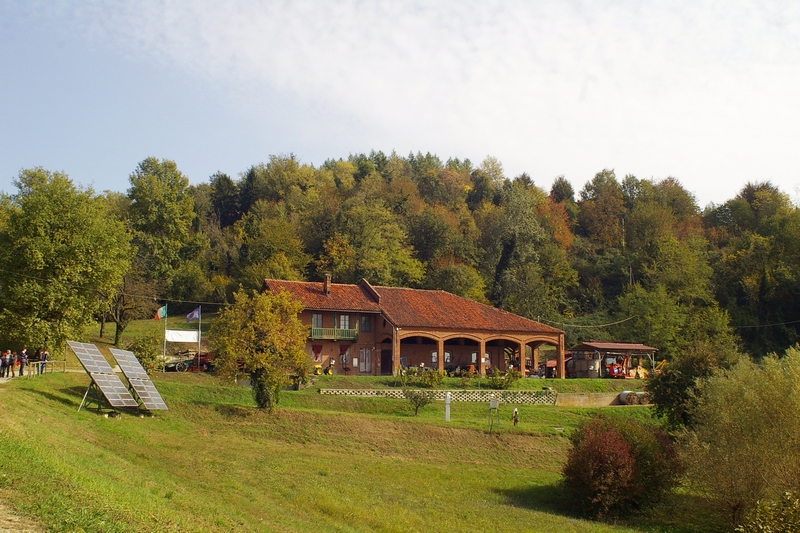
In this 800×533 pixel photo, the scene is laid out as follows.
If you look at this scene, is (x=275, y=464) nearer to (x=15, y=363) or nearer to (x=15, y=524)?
(x=15, y=524)

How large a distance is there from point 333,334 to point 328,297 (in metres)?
2.95

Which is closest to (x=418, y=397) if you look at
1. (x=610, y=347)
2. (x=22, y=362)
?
(x=22, y=362)

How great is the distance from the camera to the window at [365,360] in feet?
167

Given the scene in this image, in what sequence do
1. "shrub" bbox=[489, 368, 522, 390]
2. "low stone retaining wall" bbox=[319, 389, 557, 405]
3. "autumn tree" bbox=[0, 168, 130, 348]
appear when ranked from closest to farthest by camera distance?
"autumn tree" bbox=[0, 168, 130, 348], "low stone retaining wall" bbox=[319, 389, 557, 405], "shrub" bbox=[489, 368, 522, 390]

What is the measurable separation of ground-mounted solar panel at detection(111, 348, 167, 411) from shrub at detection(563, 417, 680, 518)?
17.3m

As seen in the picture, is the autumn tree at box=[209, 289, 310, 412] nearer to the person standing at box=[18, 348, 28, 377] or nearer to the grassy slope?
the grassy slope

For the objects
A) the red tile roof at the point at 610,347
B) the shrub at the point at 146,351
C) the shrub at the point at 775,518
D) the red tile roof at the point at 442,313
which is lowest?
the shrub at the point at 775,518

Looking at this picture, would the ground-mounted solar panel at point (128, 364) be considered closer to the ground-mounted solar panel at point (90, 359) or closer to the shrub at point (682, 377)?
the ground-mounted solar panel at point (90, 359)

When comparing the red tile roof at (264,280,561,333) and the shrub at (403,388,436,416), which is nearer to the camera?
the shrub at (403,388,436,416)

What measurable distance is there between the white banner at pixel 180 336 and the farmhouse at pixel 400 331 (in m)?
6.31

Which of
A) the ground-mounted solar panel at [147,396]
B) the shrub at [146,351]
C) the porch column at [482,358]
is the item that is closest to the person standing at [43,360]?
the shrub at [146,351]

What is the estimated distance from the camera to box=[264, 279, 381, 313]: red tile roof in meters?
48.9

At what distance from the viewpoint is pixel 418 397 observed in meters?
37.7

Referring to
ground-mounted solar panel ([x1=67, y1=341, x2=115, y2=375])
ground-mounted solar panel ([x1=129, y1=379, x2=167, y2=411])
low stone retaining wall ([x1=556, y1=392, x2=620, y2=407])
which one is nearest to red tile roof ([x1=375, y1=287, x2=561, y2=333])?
low stone retaining wall ([x1=556, y1=392, x2=620, y2=407])
